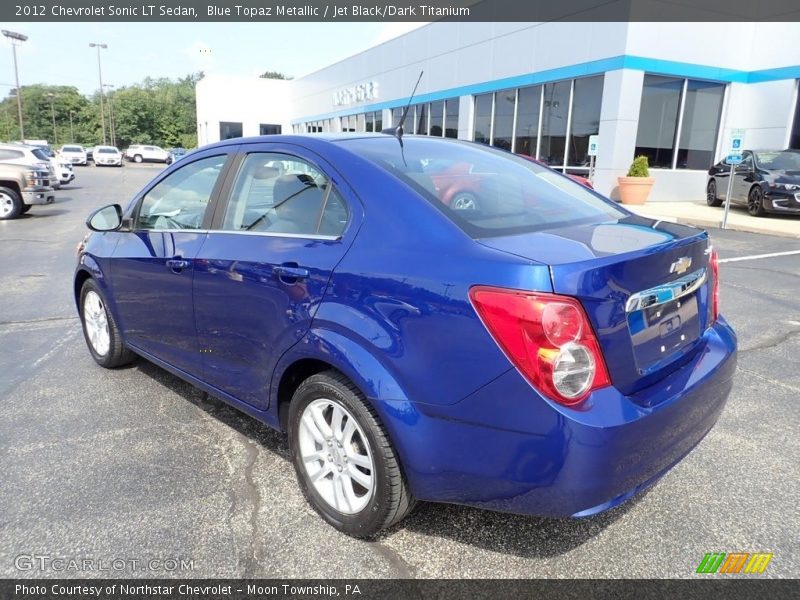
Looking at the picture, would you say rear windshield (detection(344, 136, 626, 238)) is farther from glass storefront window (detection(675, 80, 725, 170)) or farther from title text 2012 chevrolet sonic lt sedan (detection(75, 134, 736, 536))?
glass storefront window (detection(675, 80, 725, 170))

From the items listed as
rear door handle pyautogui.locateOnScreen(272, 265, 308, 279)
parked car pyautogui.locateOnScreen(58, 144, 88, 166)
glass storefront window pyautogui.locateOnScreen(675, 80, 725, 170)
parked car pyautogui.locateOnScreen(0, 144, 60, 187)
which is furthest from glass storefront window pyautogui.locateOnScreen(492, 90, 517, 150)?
parked car pyautogui.locateOnScreen(58, 144, 88, 166)

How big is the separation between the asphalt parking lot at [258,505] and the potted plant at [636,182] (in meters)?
12.7

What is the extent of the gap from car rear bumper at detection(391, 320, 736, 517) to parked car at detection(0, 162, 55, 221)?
616 inches

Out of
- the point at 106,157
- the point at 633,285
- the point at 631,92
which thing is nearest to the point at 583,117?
the point at 631,92

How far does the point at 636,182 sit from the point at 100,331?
1489 cm

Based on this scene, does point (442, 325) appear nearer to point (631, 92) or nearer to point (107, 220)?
point (107, 220)

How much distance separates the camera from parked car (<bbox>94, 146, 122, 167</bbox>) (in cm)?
4619

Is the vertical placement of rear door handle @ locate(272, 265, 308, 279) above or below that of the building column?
below

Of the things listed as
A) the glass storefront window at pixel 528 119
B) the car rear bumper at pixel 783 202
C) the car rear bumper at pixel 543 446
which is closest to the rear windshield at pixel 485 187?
the car rear bumper at pixel 543 446

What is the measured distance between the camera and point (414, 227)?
2252 mm

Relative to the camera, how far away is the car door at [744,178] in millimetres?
14492

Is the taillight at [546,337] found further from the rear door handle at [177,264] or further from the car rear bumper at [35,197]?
the car rear bumper at [35,197]

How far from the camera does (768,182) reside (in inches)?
541

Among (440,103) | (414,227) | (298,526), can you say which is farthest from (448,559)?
(440,103)
